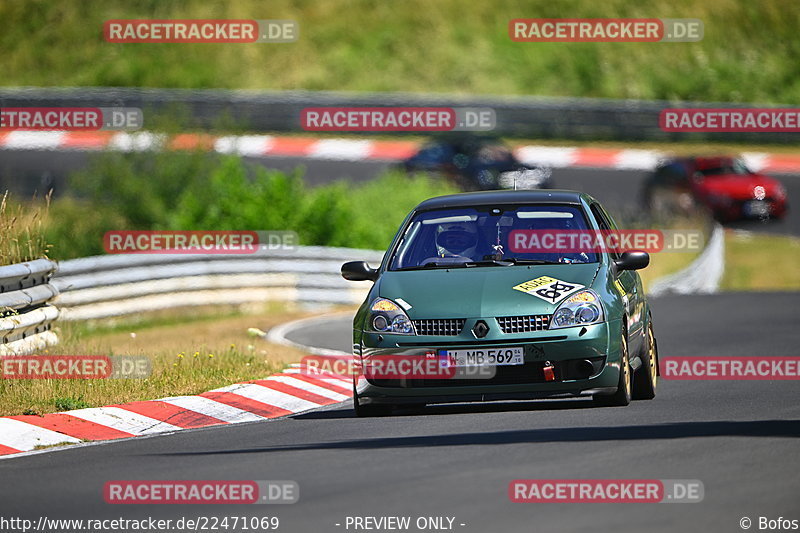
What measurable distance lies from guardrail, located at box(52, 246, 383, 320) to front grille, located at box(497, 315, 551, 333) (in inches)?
371

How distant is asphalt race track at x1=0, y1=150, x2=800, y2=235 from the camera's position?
112 feet

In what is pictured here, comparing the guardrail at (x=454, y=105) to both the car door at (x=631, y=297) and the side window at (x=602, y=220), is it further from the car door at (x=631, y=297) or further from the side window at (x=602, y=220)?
the car door at (x=631, y=297)

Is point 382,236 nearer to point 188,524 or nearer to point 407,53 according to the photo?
point 188,524

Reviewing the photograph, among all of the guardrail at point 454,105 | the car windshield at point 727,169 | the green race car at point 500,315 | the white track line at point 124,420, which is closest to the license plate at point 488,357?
the green race car at point 500,315

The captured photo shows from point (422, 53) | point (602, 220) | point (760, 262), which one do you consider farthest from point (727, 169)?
point (602, 220)

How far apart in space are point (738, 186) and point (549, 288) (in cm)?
2442

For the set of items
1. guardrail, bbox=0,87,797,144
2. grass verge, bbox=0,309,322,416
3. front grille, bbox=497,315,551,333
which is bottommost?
grass verge, bbox=0,309,322,416

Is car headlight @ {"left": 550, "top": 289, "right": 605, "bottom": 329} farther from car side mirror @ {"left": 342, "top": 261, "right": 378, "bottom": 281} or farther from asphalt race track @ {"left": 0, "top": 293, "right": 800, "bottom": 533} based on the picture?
car side mirror @ {"left": 342, "top": 261, "right": 378, "bottom": 281}

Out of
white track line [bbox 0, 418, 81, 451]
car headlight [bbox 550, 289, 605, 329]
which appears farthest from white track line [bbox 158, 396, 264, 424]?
car headlight [bbox 550, 289, 605, 329]

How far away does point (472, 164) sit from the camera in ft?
121

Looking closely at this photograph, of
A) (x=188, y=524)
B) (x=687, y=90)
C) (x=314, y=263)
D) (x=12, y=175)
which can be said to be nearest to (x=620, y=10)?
(x=687, y=90)

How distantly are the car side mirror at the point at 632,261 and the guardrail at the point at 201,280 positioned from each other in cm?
907

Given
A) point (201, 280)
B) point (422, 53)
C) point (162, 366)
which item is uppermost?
point (422, 53)

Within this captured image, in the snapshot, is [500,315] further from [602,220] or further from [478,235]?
[602,220]
